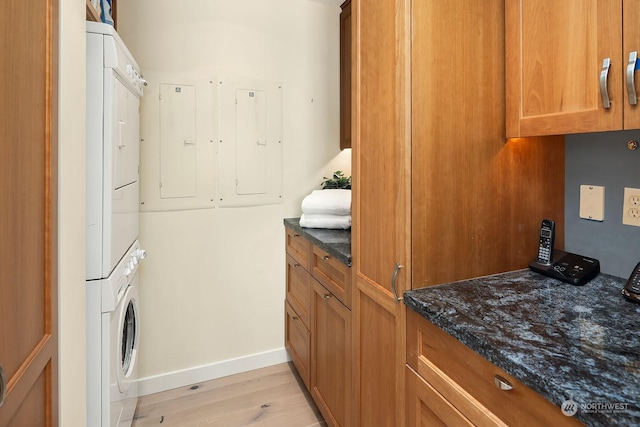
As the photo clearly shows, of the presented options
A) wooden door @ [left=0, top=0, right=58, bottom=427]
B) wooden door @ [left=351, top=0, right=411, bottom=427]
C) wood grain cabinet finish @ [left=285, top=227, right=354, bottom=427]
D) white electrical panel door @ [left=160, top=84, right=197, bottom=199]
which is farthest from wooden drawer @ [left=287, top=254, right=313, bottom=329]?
wooden door @ [left=0, top=0, right=58, bottom=427]

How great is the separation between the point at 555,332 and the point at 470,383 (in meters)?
0.22

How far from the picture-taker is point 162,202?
2.10m

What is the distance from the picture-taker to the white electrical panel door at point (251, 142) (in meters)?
2.25

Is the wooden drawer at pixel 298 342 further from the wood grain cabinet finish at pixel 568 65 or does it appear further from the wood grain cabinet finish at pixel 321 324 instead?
the wood grain cabinet finish at pixel 568 65

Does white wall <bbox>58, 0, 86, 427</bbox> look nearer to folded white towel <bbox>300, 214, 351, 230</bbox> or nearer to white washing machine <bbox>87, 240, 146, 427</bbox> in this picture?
white washing machine <bbox>87, 240, 146, 427</bbox>

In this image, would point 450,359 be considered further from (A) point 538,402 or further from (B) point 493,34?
(B) point 493,34

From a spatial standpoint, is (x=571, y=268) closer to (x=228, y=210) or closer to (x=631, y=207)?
(x=631, y=207)

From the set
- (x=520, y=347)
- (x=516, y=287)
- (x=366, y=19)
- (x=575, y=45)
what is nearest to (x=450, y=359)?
(x=520, y=347)

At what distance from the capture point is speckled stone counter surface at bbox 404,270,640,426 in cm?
58

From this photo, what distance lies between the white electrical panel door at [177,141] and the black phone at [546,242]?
1846 millimetres

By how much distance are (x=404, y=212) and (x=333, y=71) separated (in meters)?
1.76

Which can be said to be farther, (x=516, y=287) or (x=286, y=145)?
(x=286, y=145)

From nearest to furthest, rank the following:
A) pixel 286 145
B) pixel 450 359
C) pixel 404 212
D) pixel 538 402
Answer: pixel 538 402 < pixel 450 359 < pixel 404 212 < pixel 286 145

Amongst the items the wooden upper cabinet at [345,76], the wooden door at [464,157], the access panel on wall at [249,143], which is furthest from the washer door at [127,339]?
the wooden upper cabinet at [345,76]
